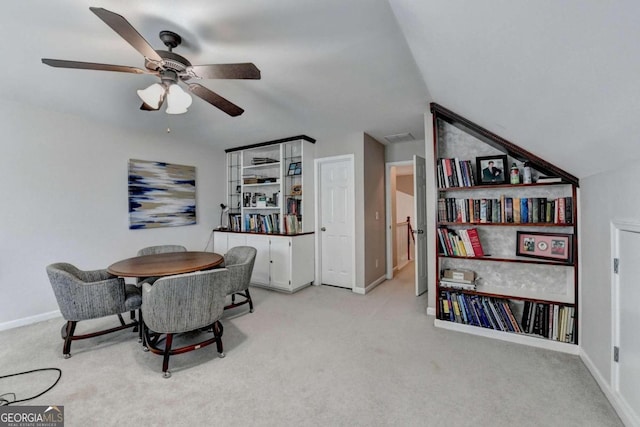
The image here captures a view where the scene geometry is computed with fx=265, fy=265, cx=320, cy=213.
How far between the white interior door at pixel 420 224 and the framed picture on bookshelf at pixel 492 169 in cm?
81

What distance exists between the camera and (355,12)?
1525 millimetres

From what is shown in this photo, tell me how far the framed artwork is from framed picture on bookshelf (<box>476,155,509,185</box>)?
8.05ft

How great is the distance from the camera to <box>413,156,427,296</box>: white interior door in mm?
3414

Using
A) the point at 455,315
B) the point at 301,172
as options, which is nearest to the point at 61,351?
the point at 301,172

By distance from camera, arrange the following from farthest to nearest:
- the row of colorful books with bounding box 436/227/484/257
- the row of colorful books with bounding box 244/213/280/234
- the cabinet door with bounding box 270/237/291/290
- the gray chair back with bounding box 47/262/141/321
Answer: the row of colorful books with bounding box 244/213/280/234 < the cabinet door with bounding box 270/237/291/290 < the row of colorful books with bounding box 436/227/484/257 < the gray chair back with bounding box 47/262/141/321

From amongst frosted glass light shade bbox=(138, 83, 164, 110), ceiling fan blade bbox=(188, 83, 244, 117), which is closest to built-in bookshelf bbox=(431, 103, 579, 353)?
ceiling fan blade bbox=(188, 83, 244, 117)

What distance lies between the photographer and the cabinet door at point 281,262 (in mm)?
3830

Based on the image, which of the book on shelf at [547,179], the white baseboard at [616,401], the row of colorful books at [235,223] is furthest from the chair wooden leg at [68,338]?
the book on shelf at [547,179]

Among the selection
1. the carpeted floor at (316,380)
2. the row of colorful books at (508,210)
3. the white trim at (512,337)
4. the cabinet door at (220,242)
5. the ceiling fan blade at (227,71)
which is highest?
the ceiling fan blade at (227,71)

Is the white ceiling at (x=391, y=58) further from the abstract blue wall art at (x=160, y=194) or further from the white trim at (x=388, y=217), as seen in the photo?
the white trim at (x=388, y=217)

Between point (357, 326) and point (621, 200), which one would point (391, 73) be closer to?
point (621, 200)

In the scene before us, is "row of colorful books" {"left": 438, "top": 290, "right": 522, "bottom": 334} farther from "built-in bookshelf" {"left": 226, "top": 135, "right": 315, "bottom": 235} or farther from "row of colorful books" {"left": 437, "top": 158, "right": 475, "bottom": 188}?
"built-in bookshelf" {"left": 226, "top": 135, "right": 315, "bottom": 235}

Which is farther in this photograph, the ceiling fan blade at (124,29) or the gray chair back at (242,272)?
the gray chair back at (242,272)

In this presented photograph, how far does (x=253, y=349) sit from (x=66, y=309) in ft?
4.94
